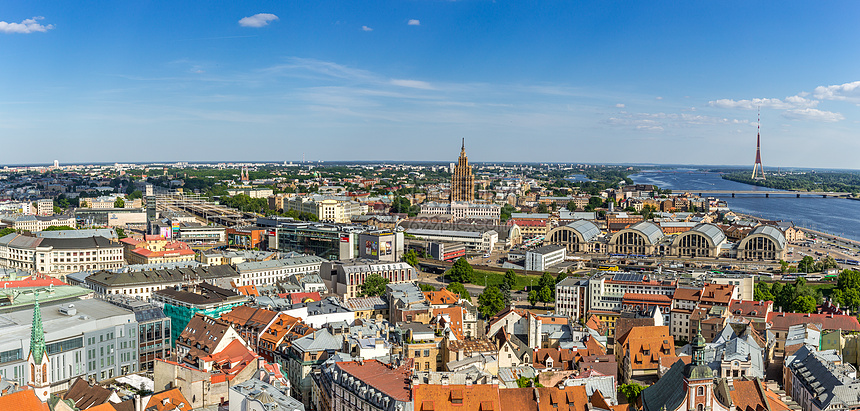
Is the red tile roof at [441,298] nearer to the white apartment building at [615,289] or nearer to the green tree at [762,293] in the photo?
the white apartment building at [615,289]

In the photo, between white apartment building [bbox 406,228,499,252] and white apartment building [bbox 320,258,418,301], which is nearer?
white apartment building [bbox 320,258,418,301]

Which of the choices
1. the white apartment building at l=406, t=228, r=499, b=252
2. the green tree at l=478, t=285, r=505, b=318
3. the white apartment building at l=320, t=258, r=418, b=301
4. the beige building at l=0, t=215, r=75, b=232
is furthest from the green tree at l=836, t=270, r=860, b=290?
the beige building at l=0, t=215, r=75, b=232

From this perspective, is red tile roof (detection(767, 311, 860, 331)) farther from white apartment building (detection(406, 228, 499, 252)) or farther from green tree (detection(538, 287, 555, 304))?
white apartment building (detection(406, 228, 499, 252))

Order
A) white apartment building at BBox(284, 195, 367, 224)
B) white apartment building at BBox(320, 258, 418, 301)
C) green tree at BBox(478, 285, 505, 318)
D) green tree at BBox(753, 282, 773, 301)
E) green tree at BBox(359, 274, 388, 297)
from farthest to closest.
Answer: white apartment building at BBox(284, 195, 367, 224) < white apartment building at BBox(320, 258, 418, 301) < green tree at BBox(359, 274, 388, 297) < green tree at BBox(753, 282, 773, 301) < green tree at BBox(478, 285, 505, 318)

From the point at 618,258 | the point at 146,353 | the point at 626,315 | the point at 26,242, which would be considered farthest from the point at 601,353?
the point at 26,242

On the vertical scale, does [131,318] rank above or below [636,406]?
above

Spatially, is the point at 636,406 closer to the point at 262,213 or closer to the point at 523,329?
the point at 523,329

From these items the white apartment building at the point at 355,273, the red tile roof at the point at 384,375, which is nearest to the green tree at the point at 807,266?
the white apartment building at the point at 355,273

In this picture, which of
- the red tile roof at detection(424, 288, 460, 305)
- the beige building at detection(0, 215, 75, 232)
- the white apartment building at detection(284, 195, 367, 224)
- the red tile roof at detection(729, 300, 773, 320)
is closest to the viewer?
the red tile roof at detection(729, 300, 773, 320)
